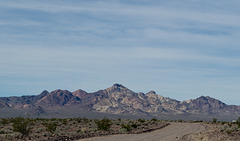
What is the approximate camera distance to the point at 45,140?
28234 millimetres

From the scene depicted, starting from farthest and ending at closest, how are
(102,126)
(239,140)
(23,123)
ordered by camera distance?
1. (102,126)
2. (23,123)
3. (239,140)

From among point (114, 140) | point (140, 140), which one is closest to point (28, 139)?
point (114, 140)

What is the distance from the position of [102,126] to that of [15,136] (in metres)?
13.3

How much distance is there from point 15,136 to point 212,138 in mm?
18815

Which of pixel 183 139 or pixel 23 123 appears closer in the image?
pixel 183 139

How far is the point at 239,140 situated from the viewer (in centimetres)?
3027

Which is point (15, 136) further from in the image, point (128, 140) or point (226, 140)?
point (226, 140)

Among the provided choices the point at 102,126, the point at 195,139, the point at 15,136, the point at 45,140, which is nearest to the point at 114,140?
the point at 45,140

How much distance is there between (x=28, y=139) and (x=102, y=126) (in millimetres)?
14484

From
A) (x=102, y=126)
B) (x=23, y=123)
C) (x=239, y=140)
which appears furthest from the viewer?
(x=102, y=126)

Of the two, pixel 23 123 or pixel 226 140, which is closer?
pixel 226 140

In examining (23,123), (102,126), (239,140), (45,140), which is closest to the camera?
(45,140)

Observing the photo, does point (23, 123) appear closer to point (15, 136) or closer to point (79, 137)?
point (15, 136)

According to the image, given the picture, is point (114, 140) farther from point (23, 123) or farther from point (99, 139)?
point (23, 123)
